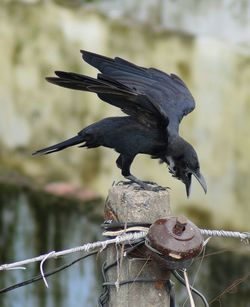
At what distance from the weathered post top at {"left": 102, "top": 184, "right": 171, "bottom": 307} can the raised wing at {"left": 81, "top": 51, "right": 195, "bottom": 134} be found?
1204 millimetres

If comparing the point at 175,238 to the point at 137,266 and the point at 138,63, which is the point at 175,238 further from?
the point at 138,63

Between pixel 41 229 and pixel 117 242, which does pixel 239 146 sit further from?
pixel 117 242

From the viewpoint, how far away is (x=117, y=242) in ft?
9.95

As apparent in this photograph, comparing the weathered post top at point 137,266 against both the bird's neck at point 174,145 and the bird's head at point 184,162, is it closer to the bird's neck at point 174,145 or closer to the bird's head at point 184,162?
the bird's head at point 184,162

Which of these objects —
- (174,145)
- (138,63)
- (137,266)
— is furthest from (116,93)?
(138,63)

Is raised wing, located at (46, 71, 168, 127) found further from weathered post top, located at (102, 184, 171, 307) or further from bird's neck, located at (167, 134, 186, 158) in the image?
weathered post top, located at (102, 184, 171, 307)

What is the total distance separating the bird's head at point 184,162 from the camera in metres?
3.97

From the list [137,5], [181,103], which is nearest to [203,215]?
[137,5]

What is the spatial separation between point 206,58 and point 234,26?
291mm

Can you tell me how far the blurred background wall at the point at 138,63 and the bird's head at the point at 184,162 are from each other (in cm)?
Result: 251

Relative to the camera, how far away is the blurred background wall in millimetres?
6742

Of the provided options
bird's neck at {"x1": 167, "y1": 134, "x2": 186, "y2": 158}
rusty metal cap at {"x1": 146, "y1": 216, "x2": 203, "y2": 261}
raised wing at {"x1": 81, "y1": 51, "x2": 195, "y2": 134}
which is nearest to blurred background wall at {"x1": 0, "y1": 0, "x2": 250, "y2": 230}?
raised wing at {"x1": 81, "y1": 51, "x2": 195, "y2": 134}

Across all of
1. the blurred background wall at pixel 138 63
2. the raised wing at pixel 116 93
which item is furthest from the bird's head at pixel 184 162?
the blurred background wall at pixel 138 63

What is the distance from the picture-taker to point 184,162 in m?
4.02
